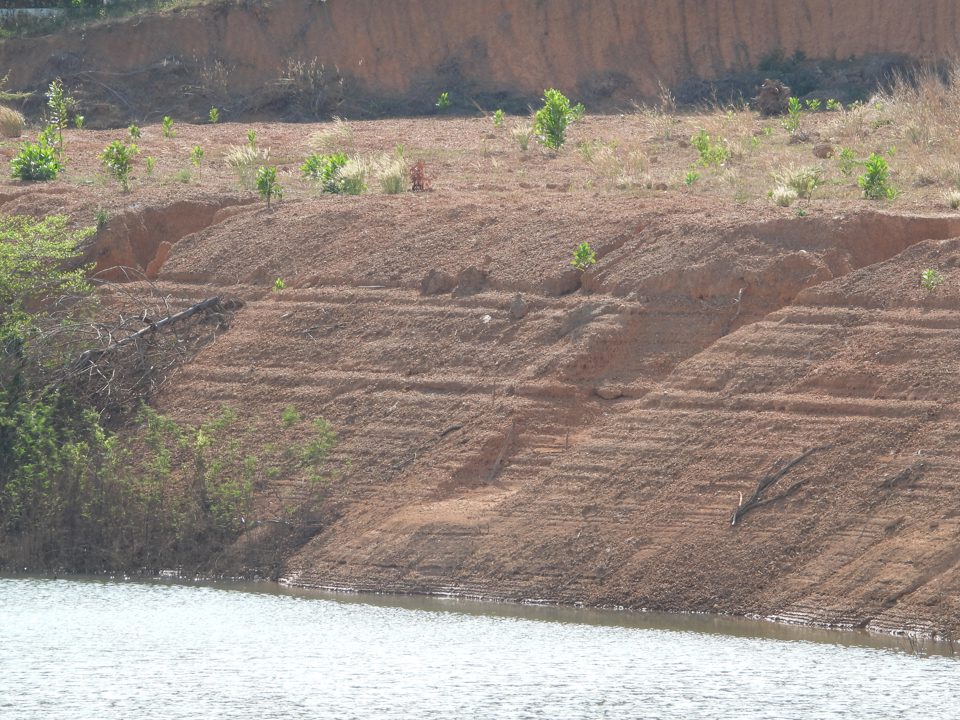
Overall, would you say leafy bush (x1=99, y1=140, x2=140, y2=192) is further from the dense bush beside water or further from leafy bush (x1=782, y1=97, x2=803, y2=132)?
leafy bush (x1=782, y1=97, x2=803, y2=132)

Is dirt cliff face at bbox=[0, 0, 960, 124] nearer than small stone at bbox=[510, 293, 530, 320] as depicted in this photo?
No

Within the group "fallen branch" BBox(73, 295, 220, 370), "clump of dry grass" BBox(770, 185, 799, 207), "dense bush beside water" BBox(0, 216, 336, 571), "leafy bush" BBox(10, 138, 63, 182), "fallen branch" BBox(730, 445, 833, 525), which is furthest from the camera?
"leafy bush" BBox(10, 138, 63, 182)

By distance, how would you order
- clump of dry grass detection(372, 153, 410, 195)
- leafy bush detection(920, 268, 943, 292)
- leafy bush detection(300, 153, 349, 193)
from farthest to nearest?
leafy bush detection(300, 153, 349, 193)
clump of dry grass detection(372, 153, 410, 195)
leafy bush detection(920, 268, 943, 292)

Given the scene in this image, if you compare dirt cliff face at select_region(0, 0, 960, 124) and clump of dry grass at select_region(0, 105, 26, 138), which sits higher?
dirt cliff face at select_region(0, 0, 960, 124)

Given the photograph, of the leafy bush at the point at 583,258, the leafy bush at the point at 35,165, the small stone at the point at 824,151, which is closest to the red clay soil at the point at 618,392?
the leafy bush at the point at 583,258

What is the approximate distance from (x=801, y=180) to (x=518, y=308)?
3787mm

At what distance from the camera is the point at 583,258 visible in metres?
15.2

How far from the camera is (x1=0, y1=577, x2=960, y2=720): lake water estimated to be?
31.5 feet

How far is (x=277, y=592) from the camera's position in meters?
13.1

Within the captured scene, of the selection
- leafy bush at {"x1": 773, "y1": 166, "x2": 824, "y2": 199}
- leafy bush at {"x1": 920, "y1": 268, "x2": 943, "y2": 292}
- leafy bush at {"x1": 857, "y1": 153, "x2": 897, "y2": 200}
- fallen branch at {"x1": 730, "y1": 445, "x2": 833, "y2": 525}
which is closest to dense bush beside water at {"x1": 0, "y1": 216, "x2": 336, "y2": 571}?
fallen branch at {"x1": 730, "y1": 445, "x2": 833, "y2": 525}

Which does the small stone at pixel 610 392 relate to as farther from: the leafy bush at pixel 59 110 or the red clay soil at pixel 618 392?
the leafy bush at pixel 59 110

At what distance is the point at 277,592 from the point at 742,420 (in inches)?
170

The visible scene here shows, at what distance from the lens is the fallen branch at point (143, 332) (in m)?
15.4

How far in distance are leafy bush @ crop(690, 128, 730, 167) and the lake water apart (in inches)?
323
